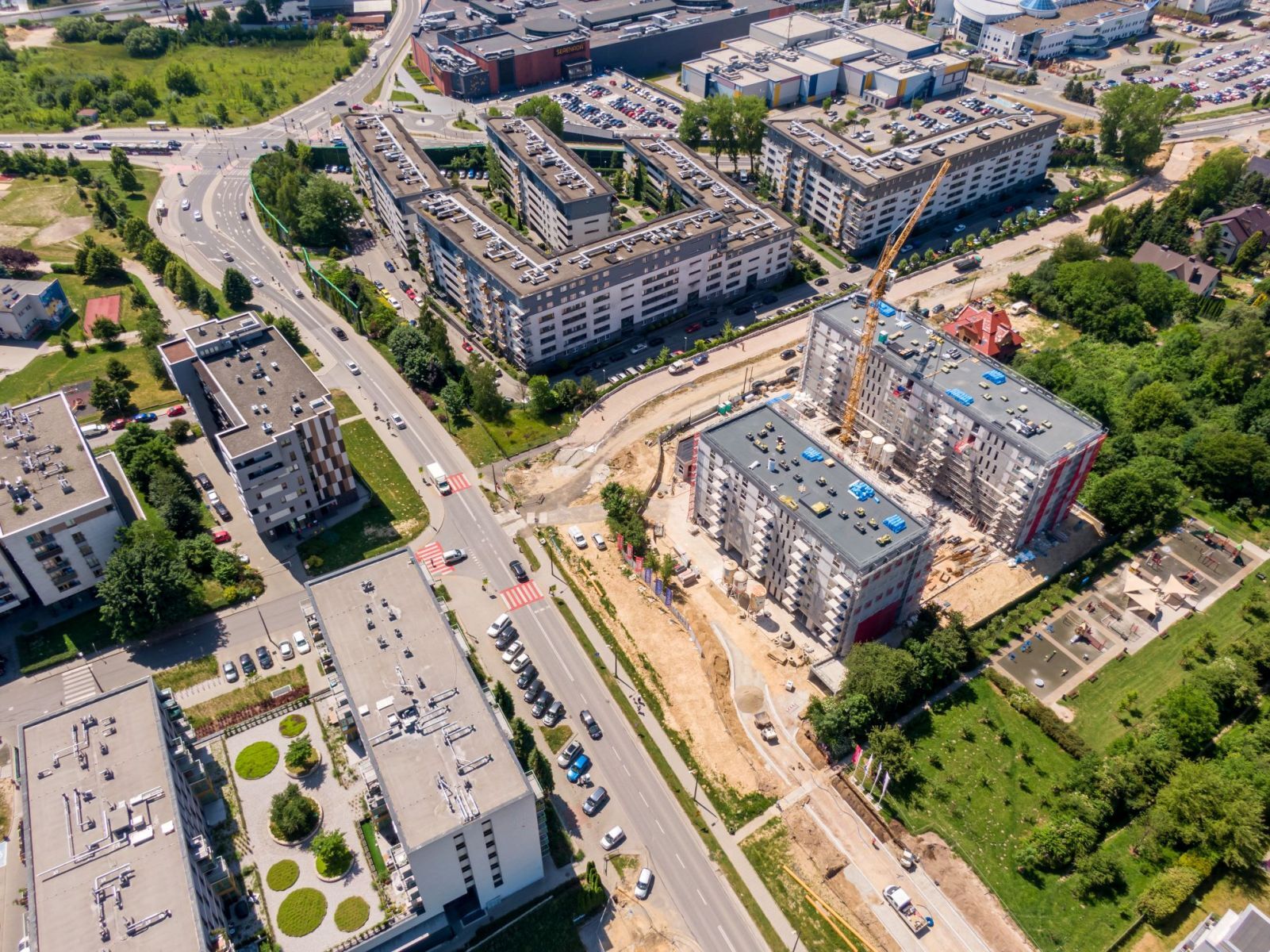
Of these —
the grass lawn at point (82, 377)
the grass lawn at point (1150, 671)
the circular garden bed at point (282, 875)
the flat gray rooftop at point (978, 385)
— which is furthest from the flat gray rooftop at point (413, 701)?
the flat gray rooftop at point (978, 385)

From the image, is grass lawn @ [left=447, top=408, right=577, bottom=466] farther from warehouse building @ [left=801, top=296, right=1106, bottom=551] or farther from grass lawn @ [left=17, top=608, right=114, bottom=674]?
grass lawn @ [left=17, top=608, right=114, bottom=674]

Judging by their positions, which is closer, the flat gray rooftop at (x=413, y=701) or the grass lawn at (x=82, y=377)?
the flat gray rooftop at (x=413, y=701)

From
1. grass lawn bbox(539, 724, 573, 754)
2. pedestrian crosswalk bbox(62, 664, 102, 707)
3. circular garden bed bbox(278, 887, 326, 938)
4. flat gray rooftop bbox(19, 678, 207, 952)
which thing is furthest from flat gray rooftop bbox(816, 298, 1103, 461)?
pedestrian crosswalk bbox(62, 664, 102, 707)

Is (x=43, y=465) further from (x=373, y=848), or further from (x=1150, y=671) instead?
(x=1150, y=671)

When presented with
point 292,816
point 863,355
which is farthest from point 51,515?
point 863,355

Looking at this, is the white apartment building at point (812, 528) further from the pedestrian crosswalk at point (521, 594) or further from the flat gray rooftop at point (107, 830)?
the flat gray rooftop at point (107, 830)

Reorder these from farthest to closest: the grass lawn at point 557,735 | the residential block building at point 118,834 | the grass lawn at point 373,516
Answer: the grass lawn at point 373,516, the grass lawn at point 557,735, the residential block building at point 118,834
